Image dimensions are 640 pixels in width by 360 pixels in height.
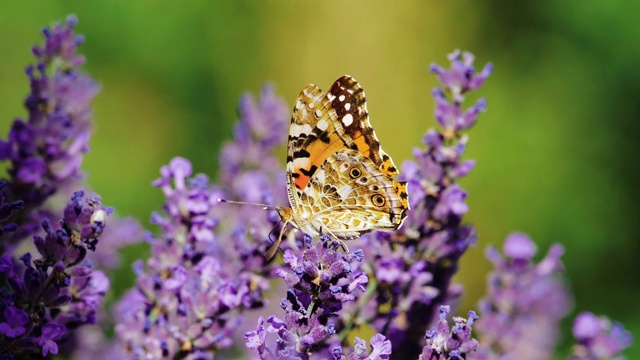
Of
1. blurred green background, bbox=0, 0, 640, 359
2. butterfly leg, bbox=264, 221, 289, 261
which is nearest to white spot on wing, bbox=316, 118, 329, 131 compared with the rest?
butterfly leg, bbox=264, 221, 289, 261

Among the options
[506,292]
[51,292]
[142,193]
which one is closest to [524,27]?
[142,193]

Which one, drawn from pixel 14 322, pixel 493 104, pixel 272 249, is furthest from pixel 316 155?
pixel 493 104

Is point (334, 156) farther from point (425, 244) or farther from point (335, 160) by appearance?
point (425, 244)

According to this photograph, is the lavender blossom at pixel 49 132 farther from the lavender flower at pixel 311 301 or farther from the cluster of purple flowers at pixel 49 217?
the lavender flower at pixel 311 301

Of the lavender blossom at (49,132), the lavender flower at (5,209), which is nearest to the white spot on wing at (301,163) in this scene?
the lavender blossom at (49,132)

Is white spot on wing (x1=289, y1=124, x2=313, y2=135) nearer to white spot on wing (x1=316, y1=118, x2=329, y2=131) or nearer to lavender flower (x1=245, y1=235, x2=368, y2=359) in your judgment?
white spot on wing (x1=316, y1=118, x2=329, y2=131)

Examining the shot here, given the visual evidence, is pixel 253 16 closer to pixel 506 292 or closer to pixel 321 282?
pixel 506 292
